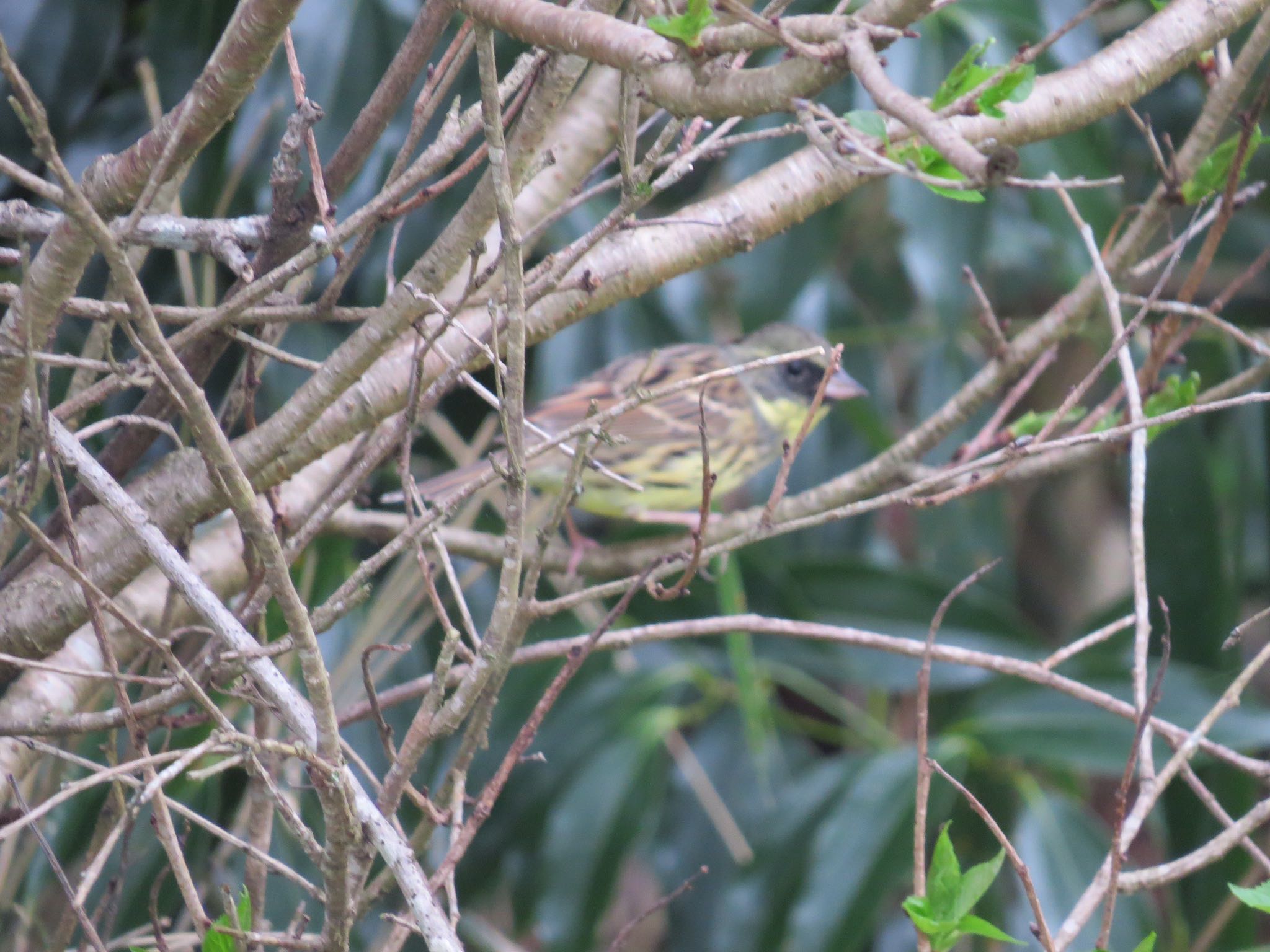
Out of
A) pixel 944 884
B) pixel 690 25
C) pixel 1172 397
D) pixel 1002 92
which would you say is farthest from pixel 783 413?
pixel 690 25

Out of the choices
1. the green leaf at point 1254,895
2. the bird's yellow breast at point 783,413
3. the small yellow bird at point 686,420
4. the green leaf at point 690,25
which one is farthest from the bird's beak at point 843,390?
the green leaf at point 690,25

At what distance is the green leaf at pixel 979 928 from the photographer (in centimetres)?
117

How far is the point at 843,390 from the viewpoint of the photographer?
11.5 ft

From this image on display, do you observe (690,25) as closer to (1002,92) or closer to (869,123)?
(869,123)

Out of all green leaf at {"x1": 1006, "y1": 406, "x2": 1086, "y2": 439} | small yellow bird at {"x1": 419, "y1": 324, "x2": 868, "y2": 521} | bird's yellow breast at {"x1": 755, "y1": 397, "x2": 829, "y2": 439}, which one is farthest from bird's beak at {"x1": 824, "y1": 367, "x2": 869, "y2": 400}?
green leaf at {"x1": 1006, "y1": 406, "x2": 1086, "y2": 439}

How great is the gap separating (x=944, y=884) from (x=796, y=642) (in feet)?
7.86

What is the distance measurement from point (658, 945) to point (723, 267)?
10.1ft

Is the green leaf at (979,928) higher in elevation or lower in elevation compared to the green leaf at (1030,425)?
lower

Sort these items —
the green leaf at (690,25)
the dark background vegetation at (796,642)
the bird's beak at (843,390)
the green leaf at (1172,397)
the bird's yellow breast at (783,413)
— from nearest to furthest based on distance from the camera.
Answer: the green leaf at (690,25) → the green leaf at (1172,397) → the dark background vegetation at (796,642) → the bird's beak at (843,390) → the bird's yellow breast at (783,413)

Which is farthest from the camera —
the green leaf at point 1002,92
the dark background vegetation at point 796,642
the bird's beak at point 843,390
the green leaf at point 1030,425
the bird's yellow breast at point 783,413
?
the bird's yellow breast at point 783,413

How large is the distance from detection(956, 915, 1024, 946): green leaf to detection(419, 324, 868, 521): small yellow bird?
204 cm

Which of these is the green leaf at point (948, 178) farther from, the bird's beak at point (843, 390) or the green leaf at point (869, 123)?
the bird's beak at point (843, 390)

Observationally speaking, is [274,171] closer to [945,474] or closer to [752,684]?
[945,474]

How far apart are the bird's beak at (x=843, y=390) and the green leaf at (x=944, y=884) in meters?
2.22
